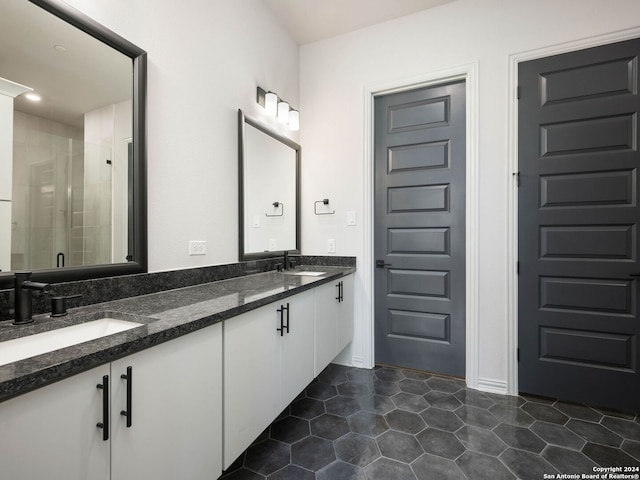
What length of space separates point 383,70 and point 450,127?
783 mm

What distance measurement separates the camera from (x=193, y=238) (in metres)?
1.88

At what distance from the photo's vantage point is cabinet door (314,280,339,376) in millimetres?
2078

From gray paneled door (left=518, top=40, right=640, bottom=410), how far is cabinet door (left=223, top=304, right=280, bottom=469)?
6.14 ft

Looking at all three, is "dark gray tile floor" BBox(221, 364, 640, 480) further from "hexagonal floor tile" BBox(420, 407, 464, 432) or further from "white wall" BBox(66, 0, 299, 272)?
"white wall" BBox(66, 0, 299, 272)

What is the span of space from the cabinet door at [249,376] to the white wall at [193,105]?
0.64 m

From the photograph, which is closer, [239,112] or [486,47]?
[239,112]

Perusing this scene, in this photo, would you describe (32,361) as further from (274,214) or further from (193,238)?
(274,214)

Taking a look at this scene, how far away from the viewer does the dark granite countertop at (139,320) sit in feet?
2.34

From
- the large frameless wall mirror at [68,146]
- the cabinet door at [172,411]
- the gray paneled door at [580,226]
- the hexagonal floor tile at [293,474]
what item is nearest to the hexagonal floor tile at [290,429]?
the hexagonal floor tile at [293,474]

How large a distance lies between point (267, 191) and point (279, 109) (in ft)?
2.39

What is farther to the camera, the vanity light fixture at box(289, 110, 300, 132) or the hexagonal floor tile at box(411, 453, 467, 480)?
the vanity light fixture at box(289, 110, 300, 132)

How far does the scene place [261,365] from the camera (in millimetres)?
1480

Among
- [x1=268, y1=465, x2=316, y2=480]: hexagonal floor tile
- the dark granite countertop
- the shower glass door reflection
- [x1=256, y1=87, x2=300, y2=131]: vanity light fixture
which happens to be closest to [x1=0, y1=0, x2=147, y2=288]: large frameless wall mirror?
the shower glass door reflection

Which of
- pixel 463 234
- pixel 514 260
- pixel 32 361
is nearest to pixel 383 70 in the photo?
pixel 463 234
